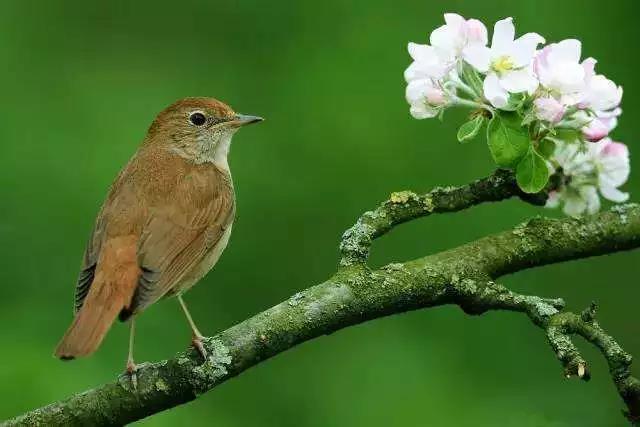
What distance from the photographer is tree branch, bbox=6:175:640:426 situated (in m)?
3.87

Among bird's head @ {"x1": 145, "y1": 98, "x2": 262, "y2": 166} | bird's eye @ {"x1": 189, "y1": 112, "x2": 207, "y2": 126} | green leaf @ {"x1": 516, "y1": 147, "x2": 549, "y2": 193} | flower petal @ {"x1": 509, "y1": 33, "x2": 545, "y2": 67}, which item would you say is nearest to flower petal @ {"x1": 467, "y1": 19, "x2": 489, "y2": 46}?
flower petal @ {"x1": 509, "y1": 33, "x2": 545, "y2": 67}

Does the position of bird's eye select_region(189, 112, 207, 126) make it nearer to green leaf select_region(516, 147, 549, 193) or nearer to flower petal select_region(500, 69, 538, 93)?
green leaf select_region(516, 147, 549, 193)

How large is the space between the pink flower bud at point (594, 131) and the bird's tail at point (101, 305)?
1710 mm

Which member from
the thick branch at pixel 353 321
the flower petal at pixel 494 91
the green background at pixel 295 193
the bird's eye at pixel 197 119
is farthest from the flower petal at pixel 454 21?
the green background at pixel 295 193

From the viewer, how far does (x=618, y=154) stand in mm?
4672

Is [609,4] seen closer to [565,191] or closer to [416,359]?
[416,359]

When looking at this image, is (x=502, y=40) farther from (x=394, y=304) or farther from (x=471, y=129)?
(x=394, y=304)

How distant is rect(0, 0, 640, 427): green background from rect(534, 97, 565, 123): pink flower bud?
2225 mm

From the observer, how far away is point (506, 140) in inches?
166

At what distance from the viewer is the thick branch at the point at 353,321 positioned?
3.86m

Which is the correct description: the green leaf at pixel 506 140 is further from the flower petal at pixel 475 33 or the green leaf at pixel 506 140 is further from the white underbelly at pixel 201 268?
the white underbelly at pixel 201 268

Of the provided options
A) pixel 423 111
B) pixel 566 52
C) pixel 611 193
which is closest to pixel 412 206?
pixel 423 111

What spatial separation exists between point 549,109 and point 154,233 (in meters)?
1.70

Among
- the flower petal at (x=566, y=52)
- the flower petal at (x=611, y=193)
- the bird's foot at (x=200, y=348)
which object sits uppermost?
the flower petal at (x=566, y=52)
